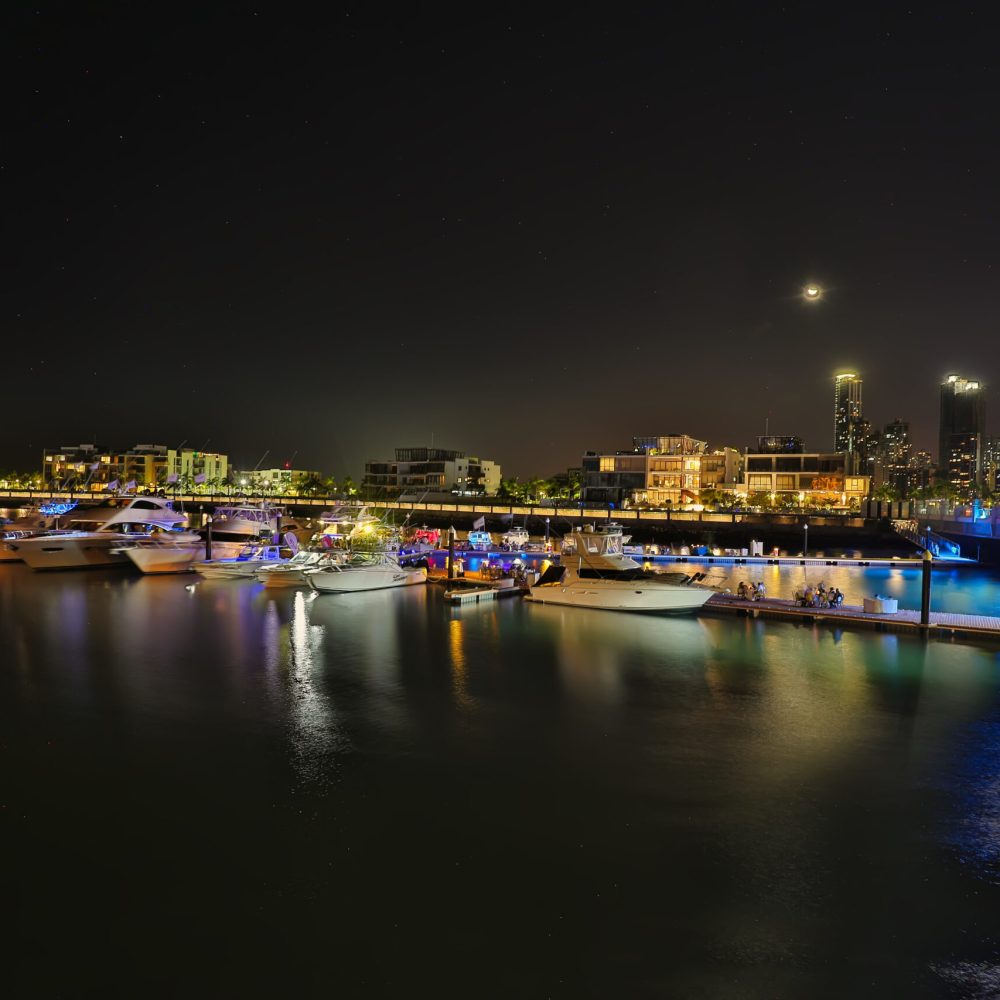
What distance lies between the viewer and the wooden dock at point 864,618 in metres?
25.6

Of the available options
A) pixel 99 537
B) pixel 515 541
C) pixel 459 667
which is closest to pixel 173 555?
pixel 99 537

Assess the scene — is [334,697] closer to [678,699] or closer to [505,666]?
[505,666]

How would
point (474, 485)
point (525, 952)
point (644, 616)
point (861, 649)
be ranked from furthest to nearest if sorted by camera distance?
point (474, 485), point (644, 616), point (861, 649), point (525, 952)

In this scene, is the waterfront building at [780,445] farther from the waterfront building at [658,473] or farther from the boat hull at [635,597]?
the boat hull at [635,597]

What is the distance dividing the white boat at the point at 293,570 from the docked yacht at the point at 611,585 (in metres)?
11.5

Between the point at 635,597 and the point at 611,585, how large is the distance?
3.84 ft

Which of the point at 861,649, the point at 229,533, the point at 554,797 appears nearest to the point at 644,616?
the point at 861,649

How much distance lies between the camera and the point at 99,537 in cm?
4709

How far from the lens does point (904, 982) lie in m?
8.05

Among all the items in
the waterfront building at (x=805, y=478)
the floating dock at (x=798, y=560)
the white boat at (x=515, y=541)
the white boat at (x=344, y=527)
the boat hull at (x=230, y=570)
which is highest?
the waterfront building at (x=805, y=478)

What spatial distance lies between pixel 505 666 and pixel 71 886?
1408cm

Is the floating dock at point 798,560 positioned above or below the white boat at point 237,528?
below

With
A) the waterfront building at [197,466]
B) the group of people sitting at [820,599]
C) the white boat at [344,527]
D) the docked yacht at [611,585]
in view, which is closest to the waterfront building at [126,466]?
the waterfront building at [197,466]

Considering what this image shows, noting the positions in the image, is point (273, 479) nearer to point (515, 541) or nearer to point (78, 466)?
point (78, 466)
